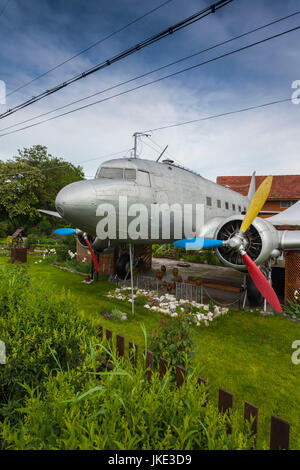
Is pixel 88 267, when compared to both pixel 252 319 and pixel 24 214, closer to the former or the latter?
pixel 252 319

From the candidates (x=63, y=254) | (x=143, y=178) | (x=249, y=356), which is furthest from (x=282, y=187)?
(x=249, y=356)

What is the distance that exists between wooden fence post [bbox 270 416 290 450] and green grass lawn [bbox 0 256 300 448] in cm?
32

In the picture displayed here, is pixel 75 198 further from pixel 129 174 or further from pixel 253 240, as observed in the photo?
pixel 253 240

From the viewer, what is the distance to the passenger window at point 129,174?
883 centimetres

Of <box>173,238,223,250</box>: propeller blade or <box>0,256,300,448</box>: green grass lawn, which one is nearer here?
<box>0,256,300,448</box>: green grass lawn

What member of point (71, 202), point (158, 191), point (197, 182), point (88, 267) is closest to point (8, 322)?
point (71, 202)

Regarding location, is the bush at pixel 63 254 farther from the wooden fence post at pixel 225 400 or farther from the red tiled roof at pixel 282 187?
the red tiled roof at pixel 282 187

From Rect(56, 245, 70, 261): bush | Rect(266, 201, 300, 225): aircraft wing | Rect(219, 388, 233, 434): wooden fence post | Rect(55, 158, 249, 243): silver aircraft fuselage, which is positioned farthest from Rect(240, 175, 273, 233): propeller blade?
Rect(56, 245, 70, 261): bush

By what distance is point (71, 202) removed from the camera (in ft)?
24.3

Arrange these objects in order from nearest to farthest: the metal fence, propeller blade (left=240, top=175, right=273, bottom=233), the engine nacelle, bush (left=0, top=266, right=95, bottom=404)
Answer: bush (left=0, top=266, right=95, bottom=404) → propeller blade (left=240, top=175, right=273, bottom=233) → the engine nacelle → the metal fence

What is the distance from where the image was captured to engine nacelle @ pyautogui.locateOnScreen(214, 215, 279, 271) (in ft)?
26.1

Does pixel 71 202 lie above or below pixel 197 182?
below

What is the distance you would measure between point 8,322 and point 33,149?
5065 cm

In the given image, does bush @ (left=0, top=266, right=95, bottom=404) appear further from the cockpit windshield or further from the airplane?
the cockpit windshield
